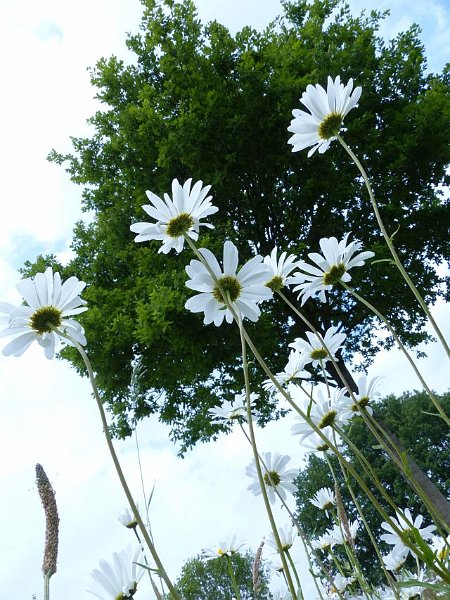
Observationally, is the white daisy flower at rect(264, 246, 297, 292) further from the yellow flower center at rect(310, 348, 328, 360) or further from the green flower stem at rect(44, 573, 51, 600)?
the green flower stem at rect(44, 573, 51, 600)

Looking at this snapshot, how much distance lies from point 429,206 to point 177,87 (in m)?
4.69

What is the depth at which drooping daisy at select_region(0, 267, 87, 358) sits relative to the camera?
133 cm

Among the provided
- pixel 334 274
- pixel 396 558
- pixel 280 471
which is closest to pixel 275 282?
pixel 334 274

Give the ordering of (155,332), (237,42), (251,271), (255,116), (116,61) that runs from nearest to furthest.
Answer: (251,271), (155,332), (255,116), (237,42), (116,61)

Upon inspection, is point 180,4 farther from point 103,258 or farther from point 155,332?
point 155,332

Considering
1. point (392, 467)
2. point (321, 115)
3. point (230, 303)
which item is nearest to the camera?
point (230, 303)

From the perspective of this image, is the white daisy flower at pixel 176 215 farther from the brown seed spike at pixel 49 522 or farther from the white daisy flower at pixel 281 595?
the white daisy flower at pixel 281 595

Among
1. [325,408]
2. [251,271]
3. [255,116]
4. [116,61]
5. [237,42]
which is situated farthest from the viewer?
[116,61]

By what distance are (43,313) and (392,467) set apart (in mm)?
18562

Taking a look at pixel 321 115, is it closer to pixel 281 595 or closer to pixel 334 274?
pixel 334 274

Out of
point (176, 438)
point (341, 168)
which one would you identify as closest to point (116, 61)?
point (341, 168)

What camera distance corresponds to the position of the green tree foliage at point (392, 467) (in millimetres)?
18453

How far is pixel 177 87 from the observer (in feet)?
29.6

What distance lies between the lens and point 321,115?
2.04 metres
